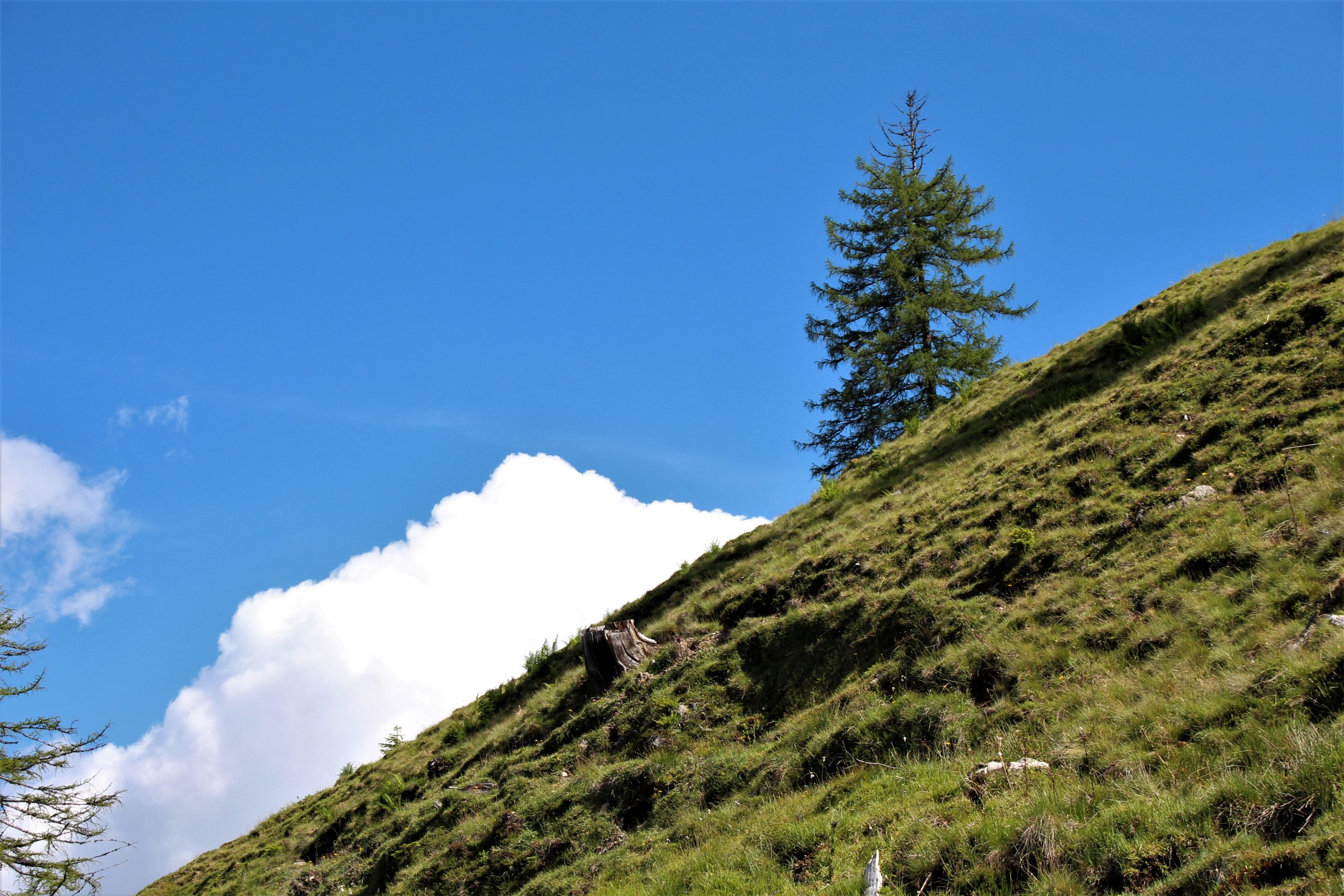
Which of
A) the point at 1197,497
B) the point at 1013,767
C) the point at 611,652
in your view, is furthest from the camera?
the point at 611,652

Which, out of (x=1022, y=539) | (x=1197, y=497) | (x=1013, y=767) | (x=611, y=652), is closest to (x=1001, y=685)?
(x=1013, y=767)

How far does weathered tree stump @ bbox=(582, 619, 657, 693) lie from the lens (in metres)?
15.6

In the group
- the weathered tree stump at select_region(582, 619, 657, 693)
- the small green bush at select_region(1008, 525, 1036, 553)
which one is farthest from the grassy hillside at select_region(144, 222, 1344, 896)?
the weathered tree stump at select_region(582, 619, 657, 693)

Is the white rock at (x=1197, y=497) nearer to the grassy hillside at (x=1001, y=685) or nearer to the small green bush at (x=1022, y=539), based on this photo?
the grassy hillside at (x=1001, y=685)

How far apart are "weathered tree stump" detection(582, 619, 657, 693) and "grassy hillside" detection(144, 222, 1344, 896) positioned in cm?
56

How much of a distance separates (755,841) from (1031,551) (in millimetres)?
5940

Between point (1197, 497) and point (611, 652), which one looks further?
point (611, 652)

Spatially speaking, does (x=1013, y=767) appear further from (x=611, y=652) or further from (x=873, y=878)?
(x=611, y=652)

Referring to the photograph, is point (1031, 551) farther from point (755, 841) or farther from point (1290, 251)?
point (1290, 251)

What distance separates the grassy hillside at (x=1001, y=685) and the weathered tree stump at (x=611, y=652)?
0.56m

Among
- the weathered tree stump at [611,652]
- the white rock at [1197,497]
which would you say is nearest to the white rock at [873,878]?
the white rock at [1197,497]

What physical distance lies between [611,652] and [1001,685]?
28.1 ft

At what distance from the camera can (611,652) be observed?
15.8 meters

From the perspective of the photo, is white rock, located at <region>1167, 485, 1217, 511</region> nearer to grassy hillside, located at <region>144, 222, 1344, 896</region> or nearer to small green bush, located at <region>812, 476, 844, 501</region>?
grassy hillside, located at <region>144, 222, 1344, 896</region>
